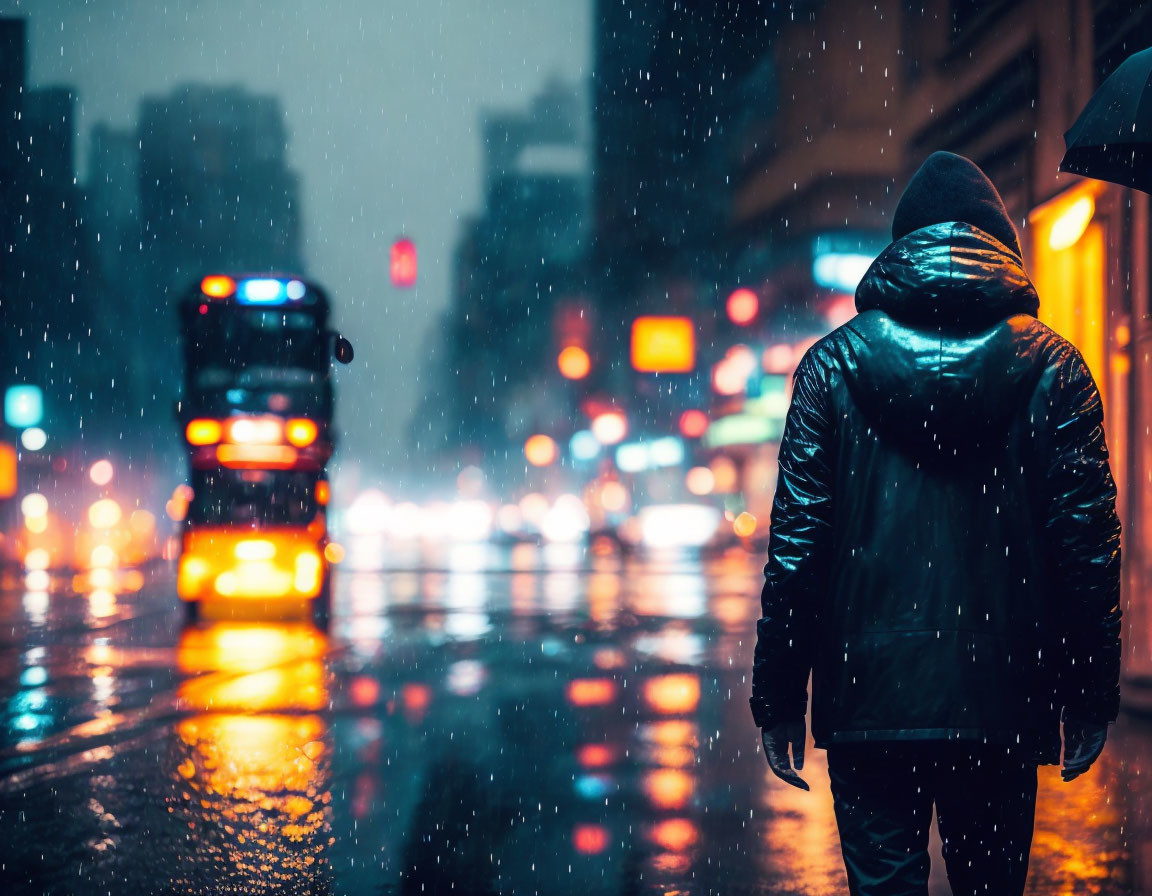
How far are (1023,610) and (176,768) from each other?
5.81m

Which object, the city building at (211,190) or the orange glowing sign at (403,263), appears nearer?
the orange glowing sign at (403,263)

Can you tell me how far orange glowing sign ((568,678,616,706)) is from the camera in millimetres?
9969

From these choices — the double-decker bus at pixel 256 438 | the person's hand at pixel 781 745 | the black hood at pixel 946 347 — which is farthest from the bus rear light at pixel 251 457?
the black hood at pixel 946 347

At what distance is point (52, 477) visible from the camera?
191ft

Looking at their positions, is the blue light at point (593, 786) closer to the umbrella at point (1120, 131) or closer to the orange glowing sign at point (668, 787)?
the orange glowing sign at point (668, 787)

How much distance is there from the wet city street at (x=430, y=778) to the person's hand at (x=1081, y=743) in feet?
6.79

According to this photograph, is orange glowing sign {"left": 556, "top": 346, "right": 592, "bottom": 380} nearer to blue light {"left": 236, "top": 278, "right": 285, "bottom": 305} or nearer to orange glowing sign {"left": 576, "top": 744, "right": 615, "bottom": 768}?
blue light {"left": 236, "top": 278, "right": 285, "bottom": 305}

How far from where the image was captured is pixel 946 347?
9.48 feet

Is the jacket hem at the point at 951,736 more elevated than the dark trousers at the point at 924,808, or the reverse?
the jacket hem at the point at 951,736

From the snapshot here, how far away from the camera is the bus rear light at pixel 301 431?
60.0ft

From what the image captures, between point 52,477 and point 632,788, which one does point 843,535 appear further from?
point 52,477

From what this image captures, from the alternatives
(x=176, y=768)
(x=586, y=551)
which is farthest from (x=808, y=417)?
(x=586, y=551)

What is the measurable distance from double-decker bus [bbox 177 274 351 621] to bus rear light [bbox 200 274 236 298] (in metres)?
0.02

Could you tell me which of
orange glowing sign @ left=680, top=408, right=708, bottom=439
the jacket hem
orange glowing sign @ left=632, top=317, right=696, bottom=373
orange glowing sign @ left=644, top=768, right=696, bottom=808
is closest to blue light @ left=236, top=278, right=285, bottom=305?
orange glowing sign @ left=644, top=768, right=696, bottom=808
